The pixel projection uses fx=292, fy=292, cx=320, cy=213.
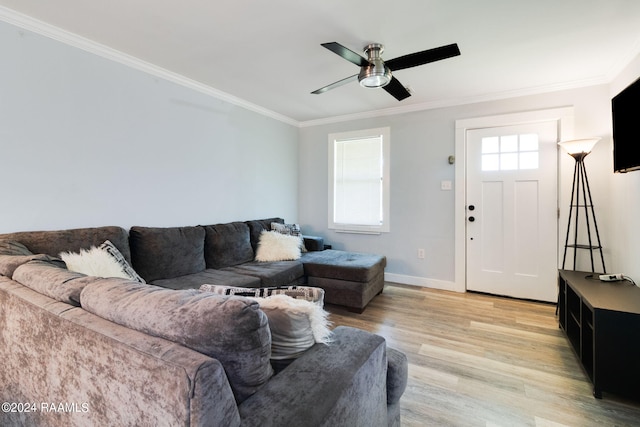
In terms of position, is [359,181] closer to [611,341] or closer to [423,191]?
[423,191]

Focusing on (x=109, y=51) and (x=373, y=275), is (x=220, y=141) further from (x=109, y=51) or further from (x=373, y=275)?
(x=373, y=275)

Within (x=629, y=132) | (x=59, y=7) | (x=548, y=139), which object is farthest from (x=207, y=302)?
(x=548, y=139)

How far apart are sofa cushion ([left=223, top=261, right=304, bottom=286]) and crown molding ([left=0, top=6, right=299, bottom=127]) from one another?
2.01m

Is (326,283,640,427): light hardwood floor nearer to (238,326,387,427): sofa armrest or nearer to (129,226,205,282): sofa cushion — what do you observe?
(238,326,387,427): sofa armrest

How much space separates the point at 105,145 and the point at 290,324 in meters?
2.44

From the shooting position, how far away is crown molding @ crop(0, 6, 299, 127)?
2.01 meters

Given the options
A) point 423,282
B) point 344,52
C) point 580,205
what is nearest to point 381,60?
point 344,52

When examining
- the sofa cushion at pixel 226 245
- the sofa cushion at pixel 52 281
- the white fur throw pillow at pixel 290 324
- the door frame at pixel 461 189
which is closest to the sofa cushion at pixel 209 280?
the sofa cushion at pixel 226 245

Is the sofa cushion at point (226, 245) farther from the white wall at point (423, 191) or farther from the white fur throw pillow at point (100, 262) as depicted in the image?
the white wall at point (423, 191)

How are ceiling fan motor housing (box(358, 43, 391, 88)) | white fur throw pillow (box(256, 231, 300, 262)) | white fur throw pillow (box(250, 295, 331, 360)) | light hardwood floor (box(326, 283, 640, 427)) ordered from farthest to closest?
white fur throw pillow (box(256, 231, 300, 262)) < ceiling fan motor housing (box(358, 43, 391, 88)) < light hardwood floor (box(326, 283, 640, 427)) < white fur throw pillow (box(250, 295, 331, 360))

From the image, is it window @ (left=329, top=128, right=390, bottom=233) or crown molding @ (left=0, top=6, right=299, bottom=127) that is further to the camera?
window @ (left=329, top=128, right=390, bottom=233)

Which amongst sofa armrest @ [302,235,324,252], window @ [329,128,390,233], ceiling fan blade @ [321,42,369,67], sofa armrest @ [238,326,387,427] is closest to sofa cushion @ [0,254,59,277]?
sofa armrest @ [238,326,387,427]

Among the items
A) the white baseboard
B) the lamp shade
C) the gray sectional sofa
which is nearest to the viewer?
the gray sectional sofa

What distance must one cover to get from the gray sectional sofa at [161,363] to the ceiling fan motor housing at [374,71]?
6.11ft
